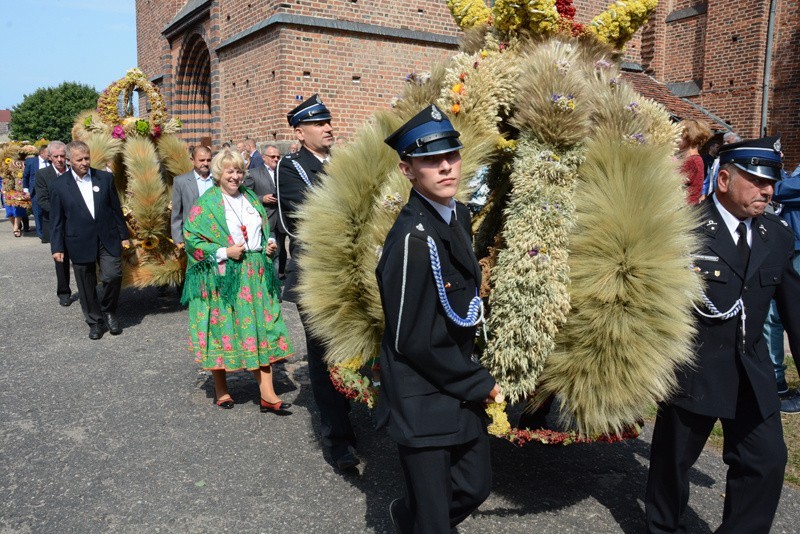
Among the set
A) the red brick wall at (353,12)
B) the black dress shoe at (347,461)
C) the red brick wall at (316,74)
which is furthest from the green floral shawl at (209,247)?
the red brick wall at (353,12)

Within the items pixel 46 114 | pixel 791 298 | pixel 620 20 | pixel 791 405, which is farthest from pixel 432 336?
pixel 46 114

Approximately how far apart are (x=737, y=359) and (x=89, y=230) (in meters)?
6.33

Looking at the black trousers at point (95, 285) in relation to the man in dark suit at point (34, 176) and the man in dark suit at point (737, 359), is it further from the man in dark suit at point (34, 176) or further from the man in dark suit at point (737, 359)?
the man in dark suit at point (34, 176)

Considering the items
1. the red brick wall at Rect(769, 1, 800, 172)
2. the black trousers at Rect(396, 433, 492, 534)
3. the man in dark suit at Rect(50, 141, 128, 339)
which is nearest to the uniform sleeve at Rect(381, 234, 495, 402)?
the black trousers at Rect(396, 433, 492, 534)

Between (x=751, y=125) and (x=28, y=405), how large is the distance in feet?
54.4

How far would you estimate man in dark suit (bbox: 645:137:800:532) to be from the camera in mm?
2850

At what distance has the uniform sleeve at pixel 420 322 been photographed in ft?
7.85

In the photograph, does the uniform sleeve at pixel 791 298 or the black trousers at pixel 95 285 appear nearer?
the uniform sleeve at pixel 791 298

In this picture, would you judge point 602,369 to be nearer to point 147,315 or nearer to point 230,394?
point 230,394

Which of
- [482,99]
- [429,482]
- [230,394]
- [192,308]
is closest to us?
[429,482]

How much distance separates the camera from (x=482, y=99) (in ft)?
9.98

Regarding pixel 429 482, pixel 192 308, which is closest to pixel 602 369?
pixel 429 482

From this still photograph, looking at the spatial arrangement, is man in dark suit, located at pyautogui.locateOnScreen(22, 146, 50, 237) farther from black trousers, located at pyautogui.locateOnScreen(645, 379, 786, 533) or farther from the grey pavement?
black trousers, located at pyautogui.locateOnScreen(645, 379, 786, 533)

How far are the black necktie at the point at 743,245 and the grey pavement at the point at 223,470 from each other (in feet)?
4.60
